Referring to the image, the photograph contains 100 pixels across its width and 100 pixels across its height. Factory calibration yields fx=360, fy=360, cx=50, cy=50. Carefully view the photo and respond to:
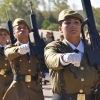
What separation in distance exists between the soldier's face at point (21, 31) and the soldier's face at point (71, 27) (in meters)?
1.84

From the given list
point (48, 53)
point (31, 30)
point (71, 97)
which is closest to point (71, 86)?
point (71, 97)

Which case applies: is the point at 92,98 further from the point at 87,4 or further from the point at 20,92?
the point at 20,92

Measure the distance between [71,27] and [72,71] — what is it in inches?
19.3

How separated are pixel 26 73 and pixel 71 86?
1.90 m

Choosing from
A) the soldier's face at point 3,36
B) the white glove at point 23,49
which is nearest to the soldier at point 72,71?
the white glove at point 23,49

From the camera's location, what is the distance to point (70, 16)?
4090 mm

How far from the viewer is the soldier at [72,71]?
397 cm

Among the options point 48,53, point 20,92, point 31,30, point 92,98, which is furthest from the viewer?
point 31,30

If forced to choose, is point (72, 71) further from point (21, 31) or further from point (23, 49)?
point (21, 31)

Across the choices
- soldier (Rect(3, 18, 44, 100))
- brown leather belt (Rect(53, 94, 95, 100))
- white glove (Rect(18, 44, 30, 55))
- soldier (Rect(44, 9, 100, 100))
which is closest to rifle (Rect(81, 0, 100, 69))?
soldier (Rect(44, 9, 100, 100))

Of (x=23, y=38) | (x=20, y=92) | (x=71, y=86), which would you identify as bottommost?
(x=20, y=92)

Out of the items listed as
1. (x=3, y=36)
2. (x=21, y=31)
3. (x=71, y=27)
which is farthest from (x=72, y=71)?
(x=3, y=36)

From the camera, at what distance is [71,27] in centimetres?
402

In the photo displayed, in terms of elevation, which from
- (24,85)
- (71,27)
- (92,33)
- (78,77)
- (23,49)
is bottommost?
(24,85)
